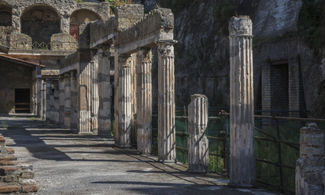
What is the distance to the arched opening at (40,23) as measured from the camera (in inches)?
1408

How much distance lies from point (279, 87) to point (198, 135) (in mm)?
8945

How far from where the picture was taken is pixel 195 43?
77.3 feet

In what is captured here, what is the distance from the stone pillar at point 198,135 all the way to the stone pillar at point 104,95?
24.2ft

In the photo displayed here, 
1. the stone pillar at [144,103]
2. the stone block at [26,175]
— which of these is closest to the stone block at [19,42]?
the stone pillar at [144,103]

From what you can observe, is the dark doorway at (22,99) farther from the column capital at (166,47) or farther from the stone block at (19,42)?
the column capital at (166,47)

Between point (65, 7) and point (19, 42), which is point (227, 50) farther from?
point (65, 7)

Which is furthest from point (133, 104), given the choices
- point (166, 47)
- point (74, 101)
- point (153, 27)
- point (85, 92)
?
point (74, 101)

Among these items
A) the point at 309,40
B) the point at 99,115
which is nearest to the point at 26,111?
the point at 99,115

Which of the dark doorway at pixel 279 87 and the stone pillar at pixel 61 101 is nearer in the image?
the dark doorway at pixel 279 87

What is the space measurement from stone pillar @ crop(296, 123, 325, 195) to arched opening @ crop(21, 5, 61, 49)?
108 feet

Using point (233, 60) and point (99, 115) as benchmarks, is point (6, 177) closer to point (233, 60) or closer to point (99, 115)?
point (233, 60)

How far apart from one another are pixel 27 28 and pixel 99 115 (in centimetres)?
2323

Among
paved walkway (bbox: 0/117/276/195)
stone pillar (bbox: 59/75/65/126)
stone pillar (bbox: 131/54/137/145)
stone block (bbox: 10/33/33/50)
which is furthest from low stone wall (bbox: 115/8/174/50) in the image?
stone block (bbox: 10/33/33/50)

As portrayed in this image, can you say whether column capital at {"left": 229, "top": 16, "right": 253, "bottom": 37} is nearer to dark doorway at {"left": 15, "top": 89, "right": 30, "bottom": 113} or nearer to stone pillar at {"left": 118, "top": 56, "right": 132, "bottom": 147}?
stone pillar at {"left": 118, "top": 56, "right": 132, "bottom": 147}
